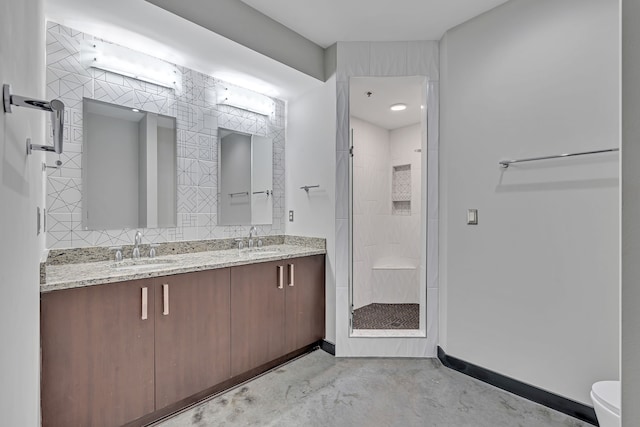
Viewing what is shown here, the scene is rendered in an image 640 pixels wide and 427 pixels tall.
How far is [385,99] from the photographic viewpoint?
3125mm

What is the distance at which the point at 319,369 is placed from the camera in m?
2.32

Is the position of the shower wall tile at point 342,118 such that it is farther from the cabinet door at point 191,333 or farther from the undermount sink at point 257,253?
the cabinet door at point 191,333

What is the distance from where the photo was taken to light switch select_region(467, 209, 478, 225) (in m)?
2.20


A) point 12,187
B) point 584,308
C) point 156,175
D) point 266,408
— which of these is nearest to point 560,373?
point 584,308

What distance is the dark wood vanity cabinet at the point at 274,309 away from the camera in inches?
82.1

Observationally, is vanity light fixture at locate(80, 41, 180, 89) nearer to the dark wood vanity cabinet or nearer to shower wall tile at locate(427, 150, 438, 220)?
the dark wood vanity cabinet

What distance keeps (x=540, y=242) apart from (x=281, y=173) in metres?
2.14

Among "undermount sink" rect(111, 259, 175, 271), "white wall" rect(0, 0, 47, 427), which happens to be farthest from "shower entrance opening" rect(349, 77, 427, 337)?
"white wall" rect(0, 0, 47, 427)

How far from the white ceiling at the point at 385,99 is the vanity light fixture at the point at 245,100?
0.78 meters

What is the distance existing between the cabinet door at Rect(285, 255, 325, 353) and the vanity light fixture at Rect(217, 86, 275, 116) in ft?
4.62

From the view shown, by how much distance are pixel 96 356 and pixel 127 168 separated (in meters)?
1.20

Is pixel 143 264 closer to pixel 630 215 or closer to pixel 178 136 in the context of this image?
pixel 178 136

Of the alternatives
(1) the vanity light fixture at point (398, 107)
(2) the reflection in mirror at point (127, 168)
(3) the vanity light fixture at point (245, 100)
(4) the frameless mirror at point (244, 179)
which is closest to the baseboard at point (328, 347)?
(4) the frameless mirror at point (244, 179)

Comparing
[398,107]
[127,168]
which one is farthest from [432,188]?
[127,168]
